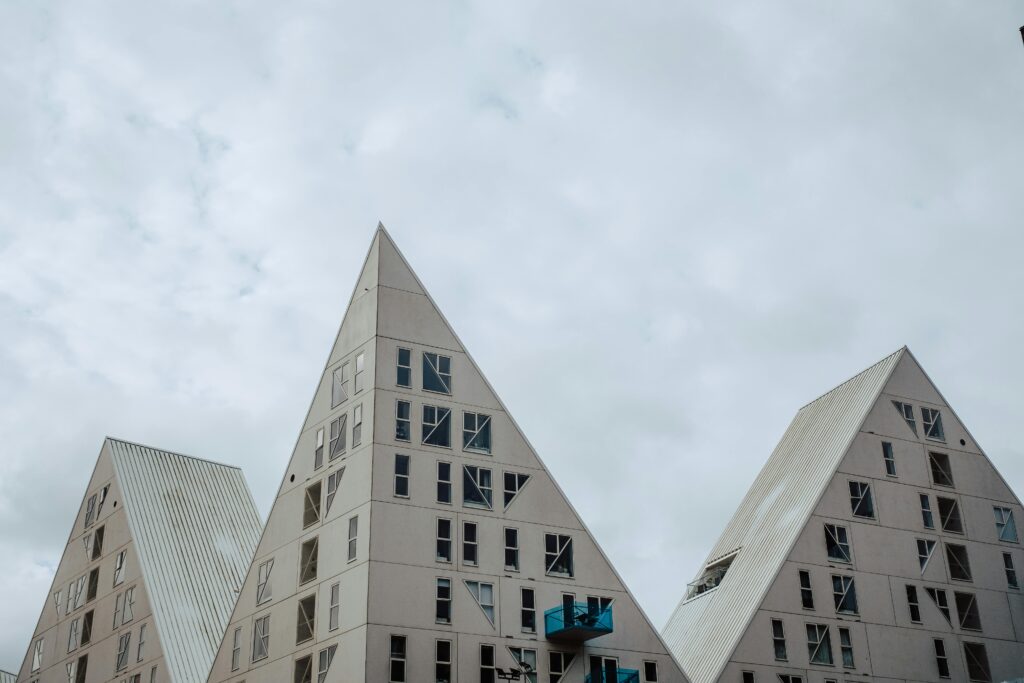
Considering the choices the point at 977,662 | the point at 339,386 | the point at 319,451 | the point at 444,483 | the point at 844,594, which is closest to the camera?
the point at 444,483

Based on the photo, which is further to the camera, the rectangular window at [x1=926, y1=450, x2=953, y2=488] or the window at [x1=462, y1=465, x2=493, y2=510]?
the rectangular window at [x1=926, y1=450, x2=953, y2=488]

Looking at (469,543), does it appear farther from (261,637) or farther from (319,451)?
(261,637)

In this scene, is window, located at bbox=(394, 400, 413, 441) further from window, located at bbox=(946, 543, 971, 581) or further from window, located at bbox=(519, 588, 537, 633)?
window, located at bbox=(946, 543, 971, 581)

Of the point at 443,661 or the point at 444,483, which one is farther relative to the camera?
the point at 444,483

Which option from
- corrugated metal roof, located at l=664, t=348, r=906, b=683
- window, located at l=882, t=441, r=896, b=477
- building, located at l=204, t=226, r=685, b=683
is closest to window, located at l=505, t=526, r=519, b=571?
building, located at l=204, t=226, r=685, b=683

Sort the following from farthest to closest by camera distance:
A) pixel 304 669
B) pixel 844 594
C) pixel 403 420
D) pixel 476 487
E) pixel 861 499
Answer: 1. pixel 861 499
2. pixel 844 594
3. pixel 476 487
4. pixel 403 420
5. pixel 304 669

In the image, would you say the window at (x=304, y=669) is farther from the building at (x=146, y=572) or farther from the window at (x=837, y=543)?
the window at (x=837, y=543)

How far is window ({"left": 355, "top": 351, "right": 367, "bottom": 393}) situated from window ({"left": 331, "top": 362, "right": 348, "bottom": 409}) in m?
1.07

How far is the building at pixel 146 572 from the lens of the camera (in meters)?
75.6

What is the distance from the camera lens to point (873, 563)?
71562 millimetres

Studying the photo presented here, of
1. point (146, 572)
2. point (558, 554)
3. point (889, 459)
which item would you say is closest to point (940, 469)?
point (889, 459)

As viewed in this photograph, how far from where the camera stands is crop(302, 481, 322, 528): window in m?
64.2

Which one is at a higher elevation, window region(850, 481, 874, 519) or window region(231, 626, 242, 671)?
window region(850, 481, 874, 519)

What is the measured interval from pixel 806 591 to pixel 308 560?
28782 mm
